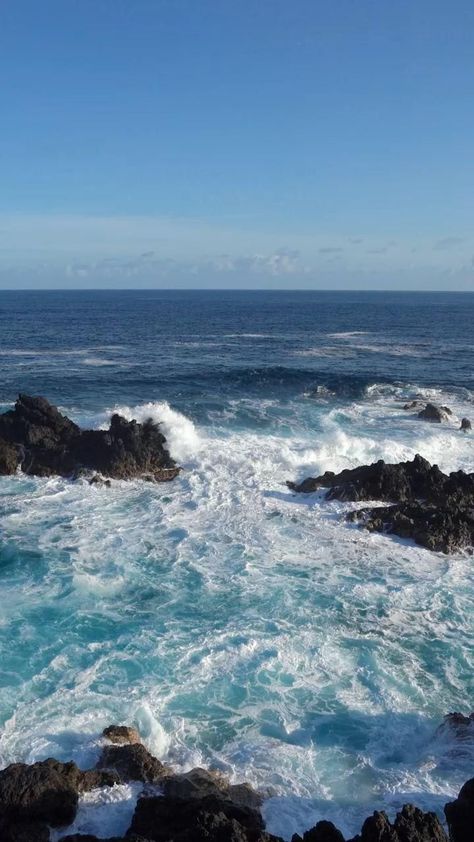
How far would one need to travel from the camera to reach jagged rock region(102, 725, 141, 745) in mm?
13539

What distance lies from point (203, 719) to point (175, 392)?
1259 inches

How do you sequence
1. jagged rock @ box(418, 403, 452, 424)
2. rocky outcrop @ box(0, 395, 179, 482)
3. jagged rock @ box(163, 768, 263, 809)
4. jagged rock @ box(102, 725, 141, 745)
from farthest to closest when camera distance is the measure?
jagged rock @ box(418, 403, 452, 424) → rocky outcrop @ box(0, 395, 179, 482) → jagged rock @ box(102, 725, 141, 745) → jagged rock @ box(163, 768, 263, 809)

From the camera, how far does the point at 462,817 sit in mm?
10750

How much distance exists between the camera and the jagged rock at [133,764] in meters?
12.6

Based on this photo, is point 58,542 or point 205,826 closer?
point 205,826

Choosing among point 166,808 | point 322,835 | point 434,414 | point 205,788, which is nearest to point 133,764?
point 166,808

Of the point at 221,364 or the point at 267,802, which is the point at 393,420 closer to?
the point at 221,364

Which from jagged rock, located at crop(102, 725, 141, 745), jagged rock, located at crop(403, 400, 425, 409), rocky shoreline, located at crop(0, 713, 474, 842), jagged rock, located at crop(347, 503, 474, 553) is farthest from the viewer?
jagged rock, located at crop(403, 400, 425, 409)

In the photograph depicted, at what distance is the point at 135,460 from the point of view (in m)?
30.2

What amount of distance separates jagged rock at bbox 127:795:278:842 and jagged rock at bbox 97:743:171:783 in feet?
3.18

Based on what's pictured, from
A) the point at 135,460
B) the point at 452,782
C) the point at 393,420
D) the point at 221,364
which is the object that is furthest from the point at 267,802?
the point at 221,364

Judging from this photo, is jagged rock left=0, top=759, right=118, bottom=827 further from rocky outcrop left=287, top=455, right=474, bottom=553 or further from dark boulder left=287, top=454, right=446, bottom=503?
dark boulder left=287, top=454, right=446, bottom=503

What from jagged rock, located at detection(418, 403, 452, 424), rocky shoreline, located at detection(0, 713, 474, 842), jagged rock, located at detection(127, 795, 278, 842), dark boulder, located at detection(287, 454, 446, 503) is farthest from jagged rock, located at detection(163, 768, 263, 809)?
jagged rock, located at detection(418, 403, 452, 424)

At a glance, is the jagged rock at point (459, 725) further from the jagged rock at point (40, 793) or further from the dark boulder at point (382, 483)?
the dark boulder at point (382, 483)
